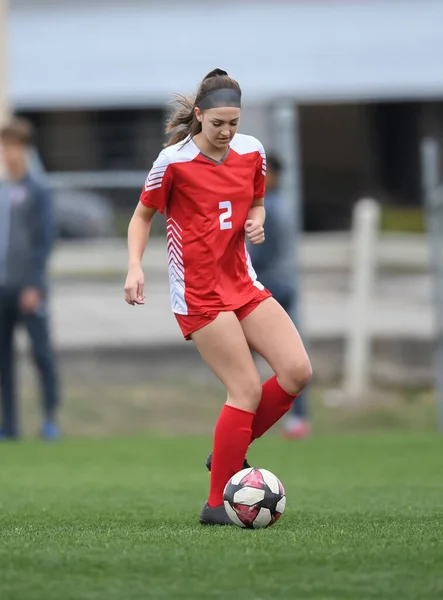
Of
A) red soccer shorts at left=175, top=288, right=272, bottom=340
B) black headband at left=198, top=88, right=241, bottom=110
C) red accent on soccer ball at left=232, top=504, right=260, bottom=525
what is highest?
black headband at left=198, top=88, right=241, bottom=110

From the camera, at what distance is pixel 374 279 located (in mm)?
12977

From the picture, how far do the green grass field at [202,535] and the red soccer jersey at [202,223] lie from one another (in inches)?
36.4

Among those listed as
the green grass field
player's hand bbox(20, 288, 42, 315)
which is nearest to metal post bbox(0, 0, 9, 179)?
player's hand bbox(20, 288, 42, 315)

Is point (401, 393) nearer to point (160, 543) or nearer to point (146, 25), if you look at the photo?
point (160, 543)

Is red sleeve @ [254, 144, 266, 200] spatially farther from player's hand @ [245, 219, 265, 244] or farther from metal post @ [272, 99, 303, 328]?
metal post @ [272, 99, 303, 328]

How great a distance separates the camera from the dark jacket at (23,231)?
33.8 feet

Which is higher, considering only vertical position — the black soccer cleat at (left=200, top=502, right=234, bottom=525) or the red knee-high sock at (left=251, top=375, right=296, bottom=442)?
the red knee-high sock at (left=251, top=375, right=296, bottom=442)

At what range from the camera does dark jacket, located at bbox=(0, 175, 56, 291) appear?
33.8 ft

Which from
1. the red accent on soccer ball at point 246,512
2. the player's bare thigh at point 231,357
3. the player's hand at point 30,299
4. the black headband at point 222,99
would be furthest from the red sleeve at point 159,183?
the player's hand at point 30,299

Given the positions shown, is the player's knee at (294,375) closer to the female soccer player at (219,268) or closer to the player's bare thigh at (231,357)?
the female soccer player at (219,268)

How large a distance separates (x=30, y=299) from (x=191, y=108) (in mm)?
5024

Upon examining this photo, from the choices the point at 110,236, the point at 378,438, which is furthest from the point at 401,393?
the point at 110,236

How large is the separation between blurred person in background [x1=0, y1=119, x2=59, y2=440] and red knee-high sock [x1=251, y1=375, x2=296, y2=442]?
4994 mm

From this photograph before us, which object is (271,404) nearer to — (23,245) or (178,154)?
(178,154)
